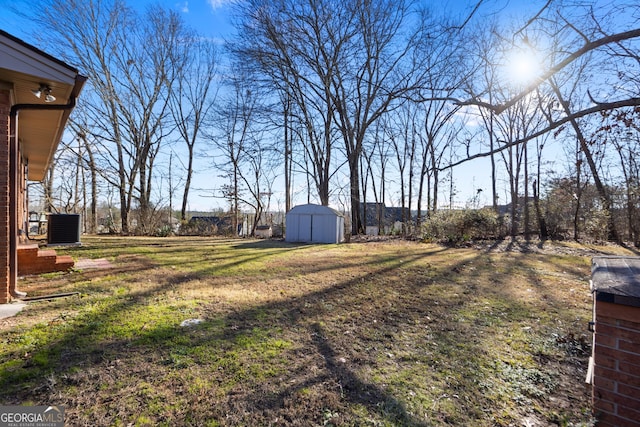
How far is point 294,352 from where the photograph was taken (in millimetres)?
2695

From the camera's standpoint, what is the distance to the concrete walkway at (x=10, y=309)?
3116 millimetres

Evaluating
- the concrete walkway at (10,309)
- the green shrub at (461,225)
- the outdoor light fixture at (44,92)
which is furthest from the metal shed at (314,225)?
the concrete walkway at (10,309)

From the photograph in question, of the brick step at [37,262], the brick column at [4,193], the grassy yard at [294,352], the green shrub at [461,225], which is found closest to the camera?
the grassy yard at [294,352]

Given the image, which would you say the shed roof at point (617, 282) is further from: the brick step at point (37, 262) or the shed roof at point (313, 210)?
the shed roof at point (313, 210)

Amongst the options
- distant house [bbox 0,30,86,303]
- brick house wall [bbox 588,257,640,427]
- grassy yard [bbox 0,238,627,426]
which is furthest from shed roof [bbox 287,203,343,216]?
brick house wall [bbox 588,257,640,427]

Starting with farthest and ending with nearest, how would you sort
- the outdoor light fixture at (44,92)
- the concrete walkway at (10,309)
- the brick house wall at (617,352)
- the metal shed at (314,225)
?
the metal shed at (314,225) → the outdoor light fixture at (44,92) → the concrete walkway at (10,309) → the brick house wall at (617,352)

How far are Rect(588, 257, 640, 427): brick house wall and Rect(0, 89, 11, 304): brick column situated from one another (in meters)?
5.59

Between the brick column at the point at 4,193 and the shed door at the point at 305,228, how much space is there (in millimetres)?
10286

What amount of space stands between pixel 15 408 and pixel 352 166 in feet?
51.7

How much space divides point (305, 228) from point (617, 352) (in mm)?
11758

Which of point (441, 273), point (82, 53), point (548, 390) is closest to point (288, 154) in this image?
point (82, 53)

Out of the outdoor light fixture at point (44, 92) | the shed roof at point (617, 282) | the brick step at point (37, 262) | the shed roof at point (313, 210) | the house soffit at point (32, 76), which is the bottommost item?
the brick step at point (37, 262)

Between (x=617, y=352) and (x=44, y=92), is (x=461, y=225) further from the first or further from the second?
(x=44, y=92)

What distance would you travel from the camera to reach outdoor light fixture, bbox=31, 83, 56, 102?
11.8ft
